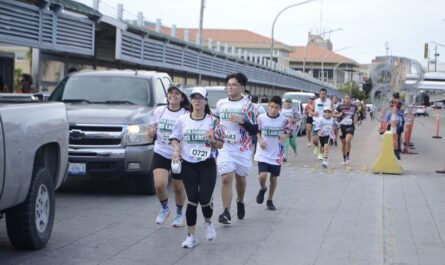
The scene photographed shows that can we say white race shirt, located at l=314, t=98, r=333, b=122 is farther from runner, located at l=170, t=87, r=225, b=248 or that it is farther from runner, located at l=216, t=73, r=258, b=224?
runner, located at l=170, t=87, r=225, b=248

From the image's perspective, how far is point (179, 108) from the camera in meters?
9.22

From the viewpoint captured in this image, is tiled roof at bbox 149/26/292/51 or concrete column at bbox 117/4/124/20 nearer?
concrete column at bbox 117/4/124/20

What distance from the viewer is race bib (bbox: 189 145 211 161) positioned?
794cm

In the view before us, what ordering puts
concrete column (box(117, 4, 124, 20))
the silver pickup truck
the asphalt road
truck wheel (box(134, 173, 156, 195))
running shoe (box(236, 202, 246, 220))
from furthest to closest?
concrete column (box(117, 4, 124, 20)) < truck wheel (box(134, 173, 156, 195)) < running shoe (box(236, 202, 246, 220)) < the asphalt road < the silver pickup truck

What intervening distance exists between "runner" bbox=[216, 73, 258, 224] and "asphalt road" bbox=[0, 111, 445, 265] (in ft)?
2.39

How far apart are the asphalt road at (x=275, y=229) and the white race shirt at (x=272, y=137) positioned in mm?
777

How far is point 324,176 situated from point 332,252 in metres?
7.95

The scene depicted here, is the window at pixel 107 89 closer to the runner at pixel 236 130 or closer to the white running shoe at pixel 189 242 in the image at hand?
the runner at pixel 236 130

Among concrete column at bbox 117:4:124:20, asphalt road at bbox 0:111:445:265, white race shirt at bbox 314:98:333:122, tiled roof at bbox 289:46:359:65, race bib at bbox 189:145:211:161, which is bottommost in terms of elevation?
asphalt road at bbox 0:111:445:265

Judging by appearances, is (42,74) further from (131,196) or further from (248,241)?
(248,241)

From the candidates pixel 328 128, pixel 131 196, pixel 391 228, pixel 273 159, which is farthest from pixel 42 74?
pixel 391 228

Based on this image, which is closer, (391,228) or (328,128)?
(391,228)

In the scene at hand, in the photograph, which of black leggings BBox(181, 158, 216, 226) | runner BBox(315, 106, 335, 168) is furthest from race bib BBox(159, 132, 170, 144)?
runner BBox(315, 106, 335, 168)

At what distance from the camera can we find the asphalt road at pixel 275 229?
7500 millimetres
